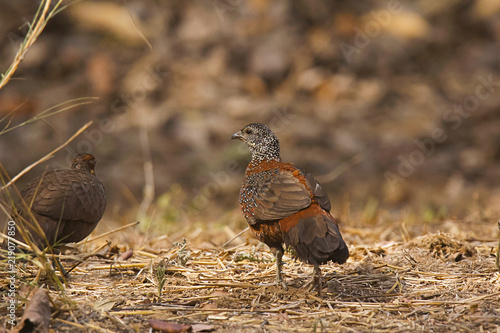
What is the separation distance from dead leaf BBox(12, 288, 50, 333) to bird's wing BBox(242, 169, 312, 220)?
1403 millimetres

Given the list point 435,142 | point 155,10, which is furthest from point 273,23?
point 435,142

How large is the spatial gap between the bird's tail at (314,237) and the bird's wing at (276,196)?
0.06 meters

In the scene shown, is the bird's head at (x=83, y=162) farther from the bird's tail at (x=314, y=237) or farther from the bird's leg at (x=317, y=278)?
the bird's leg at (x=317, y=278)

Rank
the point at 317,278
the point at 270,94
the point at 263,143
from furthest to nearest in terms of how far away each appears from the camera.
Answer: the point at 270,94
the point at 263,143
the point at 317,278

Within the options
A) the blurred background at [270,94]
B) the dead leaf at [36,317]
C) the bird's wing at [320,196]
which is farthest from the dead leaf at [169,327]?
the blurred background at [270,94]

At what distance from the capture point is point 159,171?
26.2 ft

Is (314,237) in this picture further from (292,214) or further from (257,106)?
(257,106)

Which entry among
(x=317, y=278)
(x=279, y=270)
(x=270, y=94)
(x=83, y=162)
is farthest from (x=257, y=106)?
(x=317, y=278)

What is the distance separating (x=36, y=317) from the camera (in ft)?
8.52

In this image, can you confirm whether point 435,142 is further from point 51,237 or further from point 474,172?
point 51,237

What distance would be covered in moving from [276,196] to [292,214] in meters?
0.17

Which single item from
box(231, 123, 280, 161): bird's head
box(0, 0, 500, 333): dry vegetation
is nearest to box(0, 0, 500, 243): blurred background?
box(0, 0, 500, 333): dry vegetation

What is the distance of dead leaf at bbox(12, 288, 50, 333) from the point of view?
260 cm

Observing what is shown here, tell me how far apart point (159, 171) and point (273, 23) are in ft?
10.9
